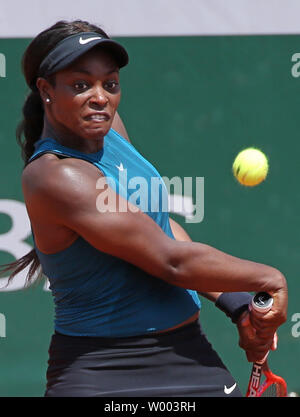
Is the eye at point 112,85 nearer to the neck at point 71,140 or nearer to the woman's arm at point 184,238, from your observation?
the neck at point 71,140

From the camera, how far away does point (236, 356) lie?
3707 mm

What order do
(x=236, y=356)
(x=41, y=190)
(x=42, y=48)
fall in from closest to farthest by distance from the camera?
(x=41, y=190)
(x=42, y=48)
(x=236, y=356)

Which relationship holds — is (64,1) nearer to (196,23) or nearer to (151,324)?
(196,23)

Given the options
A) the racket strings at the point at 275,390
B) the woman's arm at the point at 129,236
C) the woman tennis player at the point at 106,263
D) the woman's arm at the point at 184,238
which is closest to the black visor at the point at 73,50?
the woman tennis player at the point at 106,263

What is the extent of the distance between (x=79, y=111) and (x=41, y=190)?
23cm

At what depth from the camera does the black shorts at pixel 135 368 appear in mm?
1898

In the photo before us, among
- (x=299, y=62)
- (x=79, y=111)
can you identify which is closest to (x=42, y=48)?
(x=79, y=111)

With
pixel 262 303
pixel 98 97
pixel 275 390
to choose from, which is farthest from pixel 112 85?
pixel 275 390

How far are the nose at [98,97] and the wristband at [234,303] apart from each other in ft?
2.14

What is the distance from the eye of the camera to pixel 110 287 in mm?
1900

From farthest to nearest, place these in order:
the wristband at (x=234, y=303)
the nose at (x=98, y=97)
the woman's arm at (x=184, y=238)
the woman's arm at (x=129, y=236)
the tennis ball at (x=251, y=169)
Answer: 1. the tennis ball at (x=251, y=169)
2. the woman's arm at (x=184, y=238)
3. the wristband at (x=234, y=303)
4. the nose at (x=98, y=97)
5. the woman's arm at (x=129, y=236)

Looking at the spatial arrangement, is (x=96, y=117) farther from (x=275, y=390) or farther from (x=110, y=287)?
(x=275, y=390)

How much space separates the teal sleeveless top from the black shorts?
0.03 metres

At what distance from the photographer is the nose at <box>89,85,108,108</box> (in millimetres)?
1865
